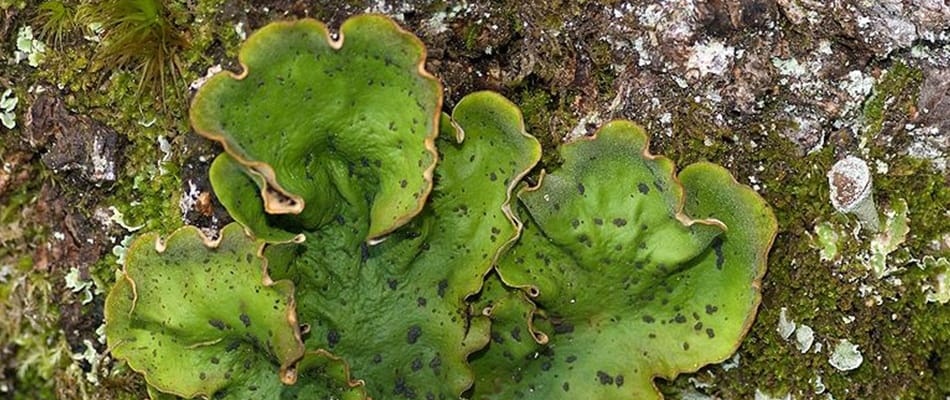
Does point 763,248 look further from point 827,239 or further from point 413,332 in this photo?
point 413,332

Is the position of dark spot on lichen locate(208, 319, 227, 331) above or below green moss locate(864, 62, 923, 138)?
below

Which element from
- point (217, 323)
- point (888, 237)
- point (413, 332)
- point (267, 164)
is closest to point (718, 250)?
point (888, 237)

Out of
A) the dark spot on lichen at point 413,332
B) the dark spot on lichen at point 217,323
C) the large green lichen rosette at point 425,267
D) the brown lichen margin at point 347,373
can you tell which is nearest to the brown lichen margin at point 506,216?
the large green lichen rosette at point 425,267

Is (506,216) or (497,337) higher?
(506,216)

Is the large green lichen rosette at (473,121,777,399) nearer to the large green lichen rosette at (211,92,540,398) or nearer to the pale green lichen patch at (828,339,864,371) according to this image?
the large green lichen rosette at (211,92,540,398)

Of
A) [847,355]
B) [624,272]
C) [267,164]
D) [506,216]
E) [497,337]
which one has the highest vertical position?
[267,164]

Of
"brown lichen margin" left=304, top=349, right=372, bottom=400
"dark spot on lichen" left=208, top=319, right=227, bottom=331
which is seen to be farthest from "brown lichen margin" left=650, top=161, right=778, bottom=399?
"dark spot on lichen" left=208, top=319, right=227, bottom=331

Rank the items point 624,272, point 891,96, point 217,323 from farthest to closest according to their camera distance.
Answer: point 891,96 → point 624,272 → point 217,323
